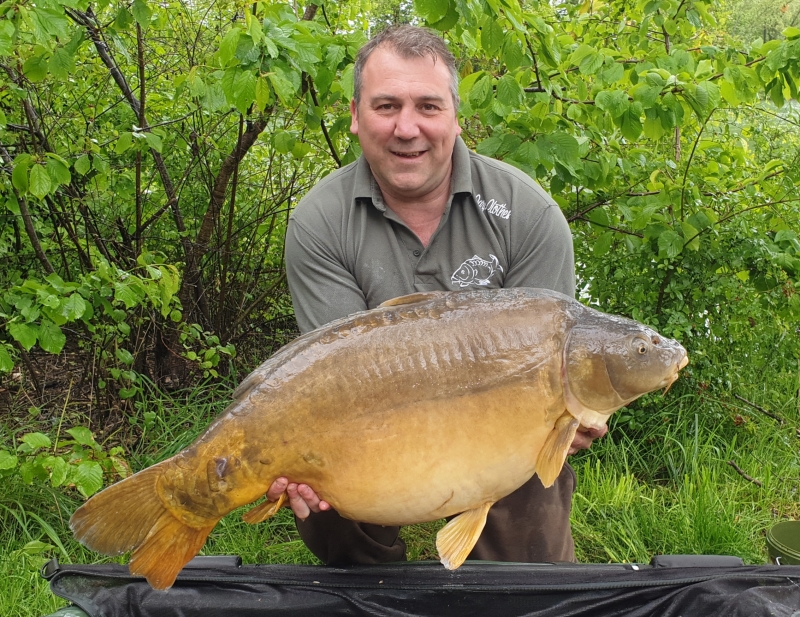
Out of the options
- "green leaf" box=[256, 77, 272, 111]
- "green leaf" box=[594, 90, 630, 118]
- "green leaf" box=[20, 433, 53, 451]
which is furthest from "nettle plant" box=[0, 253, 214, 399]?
"green leaf" box=[594, 90, 630, 118]

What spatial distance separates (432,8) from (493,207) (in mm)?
492

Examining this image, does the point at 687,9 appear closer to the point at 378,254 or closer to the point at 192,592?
the point at 378,254

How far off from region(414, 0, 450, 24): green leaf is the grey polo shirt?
1.14 feet

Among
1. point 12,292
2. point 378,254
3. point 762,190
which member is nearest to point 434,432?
point 378,254

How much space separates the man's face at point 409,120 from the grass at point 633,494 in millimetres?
1059

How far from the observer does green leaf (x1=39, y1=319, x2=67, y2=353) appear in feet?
6.20

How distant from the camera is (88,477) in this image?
6.32 ft

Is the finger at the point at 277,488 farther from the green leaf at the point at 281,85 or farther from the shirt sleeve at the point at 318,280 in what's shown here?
the green leaf at the point at 281,85

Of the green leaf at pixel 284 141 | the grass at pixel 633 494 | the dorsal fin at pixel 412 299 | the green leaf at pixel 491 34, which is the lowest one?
the grass at pixel 633 494

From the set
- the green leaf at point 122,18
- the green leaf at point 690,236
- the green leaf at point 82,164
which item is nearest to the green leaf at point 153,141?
the green leaf at point 82,164

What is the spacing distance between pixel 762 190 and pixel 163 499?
220cm

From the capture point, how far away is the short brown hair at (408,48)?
188 cm

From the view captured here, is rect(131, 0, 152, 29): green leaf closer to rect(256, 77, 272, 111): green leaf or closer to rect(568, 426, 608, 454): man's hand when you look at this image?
rect(256, 77, 272, 111): green leaf

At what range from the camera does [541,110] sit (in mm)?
2330
